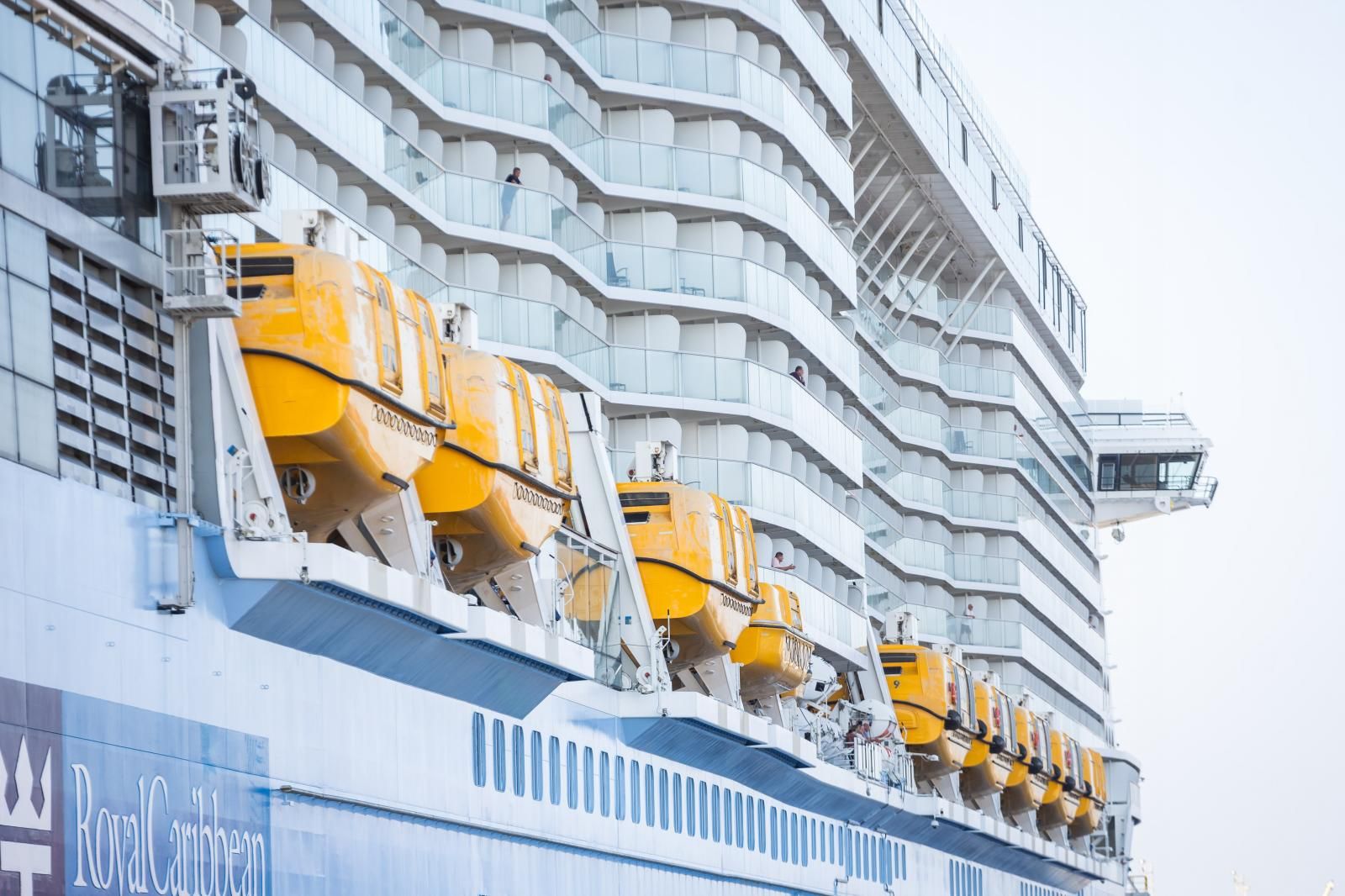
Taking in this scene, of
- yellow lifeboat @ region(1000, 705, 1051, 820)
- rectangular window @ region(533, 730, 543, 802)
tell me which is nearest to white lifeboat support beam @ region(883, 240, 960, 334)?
yellow lifeboat @ region(1000, 705, 1051, 820)

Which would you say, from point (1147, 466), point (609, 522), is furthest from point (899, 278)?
point (609, 522)

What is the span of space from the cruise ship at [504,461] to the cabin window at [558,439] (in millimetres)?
99

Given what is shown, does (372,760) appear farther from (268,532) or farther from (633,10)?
(633,10)

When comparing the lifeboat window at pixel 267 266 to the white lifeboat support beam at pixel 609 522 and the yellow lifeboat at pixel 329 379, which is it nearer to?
the yellow lifeboat at pixel 329 379

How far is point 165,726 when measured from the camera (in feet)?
65.1

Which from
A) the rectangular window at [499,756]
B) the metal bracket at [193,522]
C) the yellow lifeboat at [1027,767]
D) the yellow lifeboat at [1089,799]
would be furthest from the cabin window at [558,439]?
the yellow lifeboat at [1089,799]

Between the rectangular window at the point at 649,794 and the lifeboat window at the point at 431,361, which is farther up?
the lifeboat window at the point at 431,361

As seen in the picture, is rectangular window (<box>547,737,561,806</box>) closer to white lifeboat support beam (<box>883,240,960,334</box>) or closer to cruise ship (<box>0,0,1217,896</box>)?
cruise ship (<box>0,0,1217,896</box>)

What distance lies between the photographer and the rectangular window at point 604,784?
33.3 metres

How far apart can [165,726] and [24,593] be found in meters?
2.25

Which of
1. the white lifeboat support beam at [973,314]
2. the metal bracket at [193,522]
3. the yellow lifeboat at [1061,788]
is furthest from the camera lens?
the white lifeboat support beam at [973,314]

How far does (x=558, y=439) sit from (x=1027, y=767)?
4088 centimetres

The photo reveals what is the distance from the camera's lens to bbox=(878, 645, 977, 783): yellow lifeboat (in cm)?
5719

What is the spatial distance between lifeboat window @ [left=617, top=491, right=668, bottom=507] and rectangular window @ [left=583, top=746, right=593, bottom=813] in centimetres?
523
